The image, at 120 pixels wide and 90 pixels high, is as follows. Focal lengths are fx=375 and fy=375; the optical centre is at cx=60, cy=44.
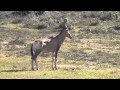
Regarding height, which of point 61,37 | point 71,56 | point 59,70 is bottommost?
point 71,56

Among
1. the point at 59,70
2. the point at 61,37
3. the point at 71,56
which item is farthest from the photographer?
the point at 71,56

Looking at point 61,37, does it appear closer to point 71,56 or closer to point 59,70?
point 59,70

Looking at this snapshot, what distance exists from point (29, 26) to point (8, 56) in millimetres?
14956

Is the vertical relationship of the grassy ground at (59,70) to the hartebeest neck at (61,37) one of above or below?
below

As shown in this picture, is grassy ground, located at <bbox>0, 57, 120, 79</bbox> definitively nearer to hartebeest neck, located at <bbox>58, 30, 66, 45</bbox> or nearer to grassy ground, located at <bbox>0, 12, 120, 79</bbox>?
grassy ground, located at <bbox>0, 12, 120, 79</bbox>

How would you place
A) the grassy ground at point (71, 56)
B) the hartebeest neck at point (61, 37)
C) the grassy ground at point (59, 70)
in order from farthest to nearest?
the hartebeest neck at point (61, 37)
the grassy ground at point (71, 56)
the grassy ground at point (59, 70)

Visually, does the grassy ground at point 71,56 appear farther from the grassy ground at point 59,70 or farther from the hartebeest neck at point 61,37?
the hartebeest neck at point 61,37

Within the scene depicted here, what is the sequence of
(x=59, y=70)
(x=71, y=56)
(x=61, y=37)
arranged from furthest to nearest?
(x=71, y=56), (x=61, y=37), (x=59, y=70)

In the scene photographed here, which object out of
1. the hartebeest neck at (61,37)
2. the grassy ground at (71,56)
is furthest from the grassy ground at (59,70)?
the hartebeest neck at (61,37)

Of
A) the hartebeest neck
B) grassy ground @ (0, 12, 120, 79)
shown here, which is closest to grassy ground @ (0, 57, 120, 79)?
grassy ground @ (0, 12, 120, 79)

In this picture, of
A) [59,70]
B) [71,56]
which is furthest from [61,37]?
[71,56]
